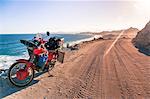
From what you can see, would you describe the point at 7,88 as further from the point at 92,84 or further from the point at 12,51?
the point at 12,51

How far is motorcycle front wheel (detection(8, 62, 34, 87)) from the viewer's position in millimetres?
7143

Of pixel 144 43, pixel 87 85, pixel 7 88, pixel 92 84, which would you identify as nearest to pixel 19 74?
pixel 7 88

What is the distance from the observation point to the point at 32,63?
7602mm

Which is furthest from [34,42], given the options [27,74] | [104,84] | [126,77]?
[126,77]

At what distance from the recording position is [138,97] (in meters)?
6.32

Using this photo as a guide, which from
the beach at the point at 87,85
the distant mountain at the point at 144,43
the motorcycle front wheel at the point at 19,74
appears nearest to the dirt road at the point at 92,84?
the beach at the point at 87,85

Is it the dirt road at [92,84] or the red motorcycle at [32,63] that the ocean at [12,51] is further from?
the dirt road at [92,84]

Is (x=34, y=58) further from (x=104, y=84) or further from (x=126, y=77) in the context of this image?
(x=126, y=77)

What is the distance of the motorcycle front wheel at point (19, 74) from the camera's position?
23.4 ft

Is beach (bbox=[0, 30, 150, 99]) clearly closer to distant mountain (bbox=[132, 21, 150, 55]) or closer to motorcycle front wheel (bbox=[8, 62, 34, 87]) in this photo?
motorcycle front wheel (bbox=[8, 62, 34, 87])

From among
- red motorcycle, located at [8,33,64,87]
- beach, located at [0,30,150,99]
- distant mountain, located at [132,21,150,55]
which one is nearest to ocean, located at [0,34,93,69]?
red motorcycle, located at [8,33,64,87]

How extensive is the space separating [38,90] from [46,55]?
180 cm

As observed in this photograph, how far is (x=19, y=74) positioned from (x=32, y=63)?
0.60m

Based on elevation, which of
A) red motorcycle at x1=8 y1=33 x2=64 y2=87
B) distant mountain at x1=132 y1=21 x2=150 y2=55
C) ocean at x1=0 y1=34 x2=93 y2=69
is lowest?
ocean at x1=0 y1=34 x2=93 y2=69
